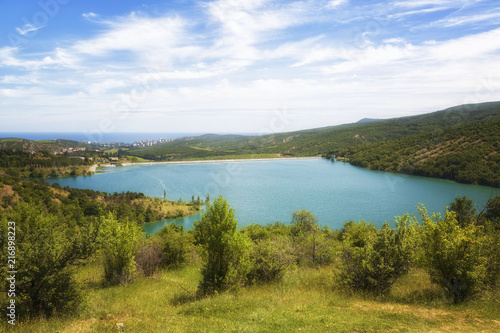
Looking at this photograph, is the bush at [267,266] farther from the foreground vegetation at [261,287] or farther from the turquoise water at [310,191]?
the turquoise water at [310,191]

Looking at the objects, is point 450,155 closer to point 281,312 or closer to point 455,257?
point 455,257

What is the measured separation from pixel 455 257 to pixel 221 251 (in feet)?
25.6

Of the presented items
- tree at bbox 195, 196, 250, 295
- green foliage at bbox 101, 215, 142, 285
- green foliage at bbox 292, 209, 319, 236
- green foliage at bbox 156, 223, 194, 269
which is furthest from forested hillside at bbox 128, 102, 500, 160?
tree at bbox 195, 196, 250, 295

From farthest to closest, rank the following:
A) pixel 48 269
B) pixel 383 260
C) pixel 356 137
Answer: pixel 356 137, pixel 383 260, pixel 48 269

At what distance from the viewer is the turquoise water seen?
4878 cm

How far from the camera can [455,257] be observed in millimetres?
8188

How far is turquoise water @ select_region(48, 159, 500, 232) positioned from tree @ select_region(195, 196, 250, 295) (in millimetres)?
34619

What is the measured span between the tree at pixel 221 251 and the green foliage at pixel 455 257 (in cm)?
633

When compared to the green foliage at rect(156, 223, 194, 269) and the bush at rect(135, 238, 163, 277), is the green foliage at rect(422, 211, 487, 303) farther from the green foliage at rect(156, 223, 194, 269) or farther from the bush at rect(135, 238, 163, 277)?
the green foliage at rect(156, 223, 194, 269)

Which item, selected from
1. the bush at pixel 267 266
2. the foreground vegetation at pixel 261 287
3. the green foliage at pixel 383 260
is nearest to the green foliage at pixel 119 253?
the foreground vegetation at pixel 261 287

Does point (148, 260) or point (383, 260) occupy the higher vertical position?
point (383, 260)

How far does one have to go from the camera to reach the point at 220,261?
9461 mm

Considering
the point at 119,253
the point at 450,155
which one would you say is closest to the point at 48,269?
the point at 119,253

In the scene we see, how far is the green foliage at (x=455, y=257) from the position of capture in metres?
8.01
